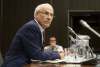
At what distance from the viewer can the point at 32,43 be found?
122 inches

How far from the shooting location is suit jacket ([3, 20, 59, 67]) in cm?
308

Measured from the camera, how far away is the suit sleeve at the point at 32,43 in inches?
121

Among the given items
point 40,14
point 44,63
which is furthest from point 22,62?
point 40,14

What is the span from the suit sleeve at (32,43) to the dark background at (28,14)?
18.3ft

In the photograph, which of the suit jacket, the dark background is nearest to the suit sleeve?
the suit jacket

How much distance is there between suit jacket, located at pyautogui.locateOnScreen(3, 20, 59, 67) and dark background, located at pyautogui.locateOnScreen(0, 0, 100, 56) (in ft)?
18.3

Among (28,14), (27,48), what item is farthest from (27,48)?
(28,14)

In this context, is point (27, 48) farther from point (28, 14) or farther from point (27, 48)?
point (28, 14)

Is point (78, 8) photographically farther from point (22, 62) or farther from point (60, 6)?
point (22, 62)

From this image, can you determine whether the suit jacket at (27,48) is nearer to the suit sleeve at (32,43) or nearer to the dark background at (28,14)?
the suit sleeve at (32,43)

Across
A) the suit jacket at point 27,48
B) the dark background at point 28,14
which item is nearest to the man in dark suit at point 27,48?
the suit jacket at point 27,48

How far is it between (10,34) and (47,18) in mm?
5717

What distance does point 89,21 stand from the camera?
8.91m

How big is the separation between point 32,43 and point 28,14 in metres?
5.87
